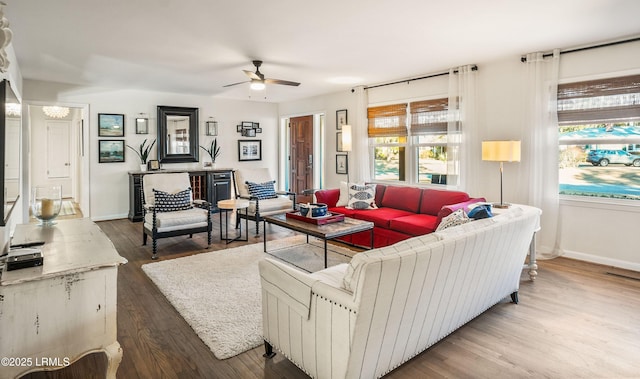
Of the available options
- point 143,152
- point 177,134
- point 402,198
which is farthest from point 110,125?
point 402,198

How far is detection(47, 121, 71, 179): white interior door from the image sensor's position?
973 cm

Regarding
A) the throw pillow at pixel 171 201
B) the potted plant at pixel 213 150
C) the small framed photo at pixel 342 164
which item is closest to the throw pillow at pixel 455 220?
the throw pillow at pixel 171 201

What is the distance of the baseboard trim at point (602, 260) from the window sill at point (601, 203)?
575mm

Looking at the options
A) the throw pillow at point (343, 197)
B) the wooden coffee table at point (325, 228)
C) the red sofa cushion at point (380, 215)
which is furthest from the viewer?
the throw pillow at point (343, 197)

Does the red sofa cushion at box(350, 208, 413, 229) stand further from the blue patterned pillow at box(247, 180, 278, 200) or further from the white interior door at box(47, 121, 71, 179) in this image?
the white interior door at box(47, 121, 71, 179)

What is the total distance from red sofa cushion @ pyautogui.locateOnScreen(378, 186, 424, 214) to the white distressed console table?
407cm

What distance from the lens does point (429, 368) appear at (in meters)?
2.24

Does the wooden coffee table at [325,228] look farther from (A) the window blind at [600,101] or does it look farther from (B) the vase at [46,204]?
(A) the window blind at [600,101]

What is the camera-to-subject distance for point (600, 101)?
4219 mm

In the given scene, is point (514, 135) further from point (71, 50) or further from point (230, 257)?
point (71, 50)

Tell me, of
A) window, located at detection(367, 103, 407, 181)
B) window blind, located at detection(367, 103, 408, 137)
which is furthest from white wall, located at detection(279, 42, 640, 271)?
window, located at detection(367, 103, 407, 181)

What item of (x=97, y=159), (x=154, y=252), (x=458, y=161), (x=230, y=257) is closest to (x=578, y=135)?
(x=458, y=161)

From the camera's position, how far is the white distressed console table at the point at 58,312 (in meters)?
1.55

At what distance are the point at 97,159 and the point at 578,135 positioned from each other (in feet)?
25.2
